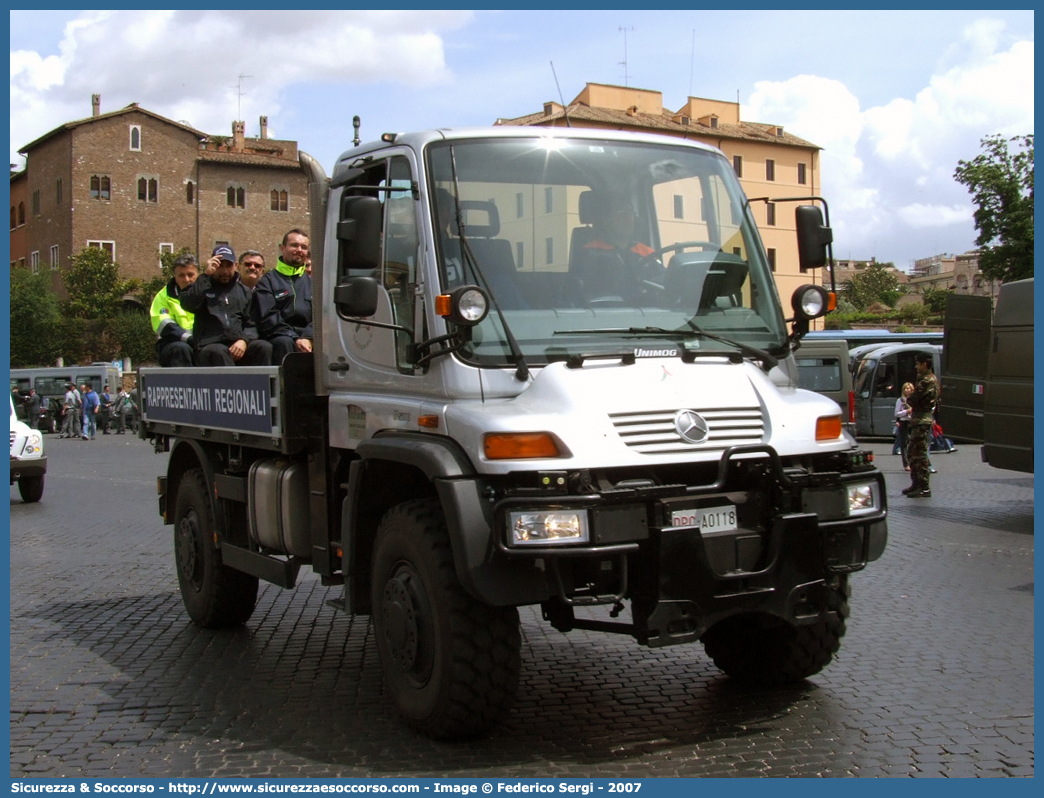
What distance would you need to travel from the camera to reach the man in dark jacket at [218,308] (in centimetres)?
867

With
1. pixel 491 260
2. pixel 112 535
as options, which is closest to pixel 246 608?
pixel 491 260

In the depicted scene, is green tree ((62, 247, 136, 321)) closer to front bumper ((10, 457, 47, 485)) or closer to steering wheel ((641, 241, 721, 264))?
front bumper ((10, 457, 47, 485))

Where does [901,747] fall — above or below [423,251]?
below

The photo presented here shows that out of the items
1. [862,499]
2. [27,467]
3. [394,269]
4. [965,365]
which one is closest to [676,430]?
[862,499]

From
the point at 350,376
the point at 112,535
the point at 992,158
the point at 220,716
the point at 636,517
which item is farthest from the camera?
the point at 992,158

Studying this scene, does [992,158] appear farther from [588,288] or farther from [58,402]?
[588,288]

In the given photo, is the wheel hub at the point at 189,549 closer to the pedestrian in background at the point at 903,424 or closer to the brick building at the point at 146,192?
the pedestrian in background at the point at 903,424

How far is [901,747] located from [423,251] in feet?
9.61

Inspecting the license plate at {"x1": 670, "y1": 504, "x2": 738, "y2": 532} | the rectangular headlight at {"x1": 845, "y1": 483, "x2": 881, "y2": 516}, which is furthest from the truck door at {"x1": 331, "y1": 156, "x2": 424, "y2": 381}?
the rectangular headlight at {"x1": 845, "y1": 483, "x2": 881, "y2": 516}

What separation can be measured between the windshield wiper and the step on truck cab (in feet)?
0.03

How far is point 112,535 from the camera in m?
13.4

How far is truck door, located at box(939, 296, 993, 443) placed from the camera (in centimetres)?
1666

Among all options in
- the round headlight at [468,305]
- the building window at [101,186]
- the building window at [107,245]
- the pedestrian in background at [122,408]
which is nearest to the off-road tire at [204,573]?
the round headlight at [468,305]

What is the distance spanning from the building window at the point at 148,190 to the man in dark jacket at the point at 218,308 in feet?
262
